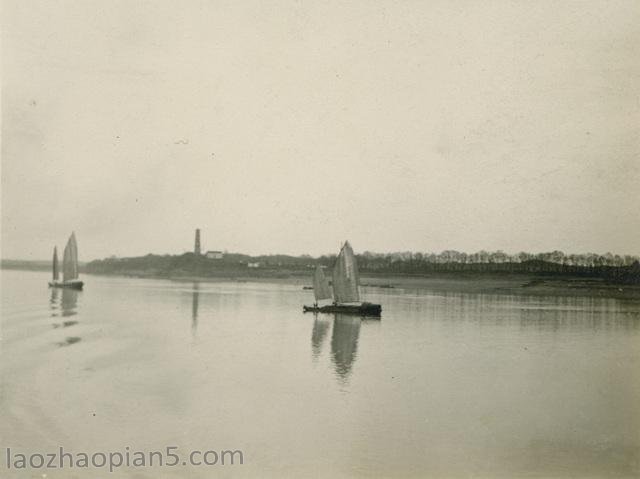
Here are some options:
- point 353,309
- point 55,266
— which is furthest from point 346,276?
point 55,266

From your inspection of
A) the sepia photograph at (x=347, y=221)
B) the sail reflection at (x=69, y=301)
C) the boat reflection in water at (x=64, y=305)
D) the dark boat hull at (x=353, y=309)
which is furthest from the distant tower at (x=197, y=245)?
the dark boat hull at (x=353, y=309)

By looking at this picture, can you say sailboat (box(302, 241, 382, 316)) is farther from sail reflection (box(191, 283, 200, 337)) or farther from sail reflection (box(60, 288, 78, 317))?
sail reflection (box(60, 288, 78, 317))

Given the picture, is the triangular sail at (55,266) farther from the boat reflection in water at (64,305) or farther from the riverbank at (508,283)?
the boat reflection in water at (64,305)

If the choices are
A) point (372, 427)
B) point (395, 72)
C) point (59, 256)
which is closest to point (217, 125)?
point (395, 72)

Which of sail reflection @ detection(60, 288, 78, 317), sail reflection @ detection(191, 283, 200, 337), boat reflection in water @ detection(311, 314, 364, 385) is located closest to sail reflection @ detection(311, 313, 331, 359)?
boat reflection in water @ detection(311, 314, 364, 385)

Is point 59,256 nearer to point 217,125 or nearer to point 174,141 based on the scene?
point 174,141
